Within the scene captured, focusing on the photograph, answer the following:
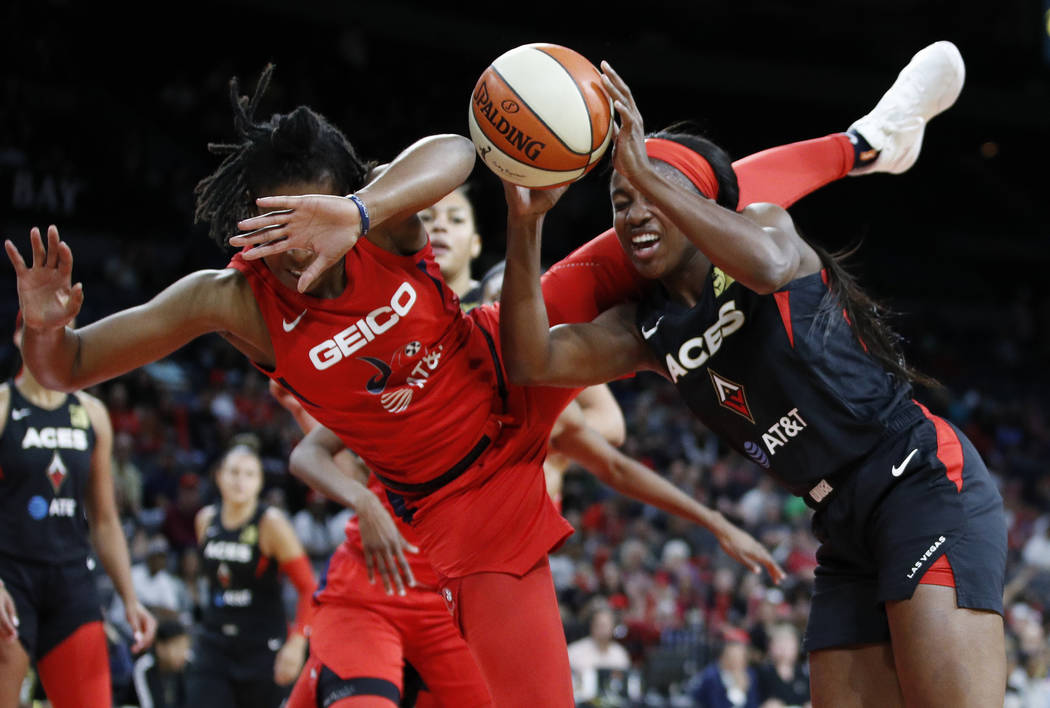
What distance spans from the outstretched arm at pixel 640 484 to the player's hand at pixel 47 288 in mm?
1870

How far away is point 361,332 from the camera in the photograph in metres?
2.96

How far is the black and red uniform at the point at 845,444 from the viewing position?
113 inches

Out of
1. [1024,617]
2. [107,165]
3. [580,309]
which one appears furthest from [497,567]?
[107,165]

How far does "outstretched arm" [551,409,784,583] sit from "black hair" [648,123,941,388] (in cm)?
103

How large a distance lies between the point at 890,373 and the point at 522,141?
1.20 meters

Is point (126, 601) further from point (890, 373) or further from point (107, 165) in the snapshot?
point (107, 165)

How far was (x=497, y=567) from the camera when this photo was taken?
10.3 ft

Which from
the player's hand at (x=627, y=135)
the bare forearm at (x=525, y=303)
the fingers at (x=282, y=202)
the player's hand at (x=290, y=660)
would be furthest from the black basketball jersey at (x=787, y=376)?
the player's hand at (x=290, y=660)

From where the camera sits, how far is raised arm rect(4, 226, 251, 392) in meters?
2.71

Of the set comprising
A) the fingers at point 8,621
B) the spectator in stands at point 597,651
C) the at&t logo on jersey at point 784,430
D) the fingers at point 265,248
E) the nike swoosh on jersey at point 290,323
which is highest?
the fingers at point 265,248

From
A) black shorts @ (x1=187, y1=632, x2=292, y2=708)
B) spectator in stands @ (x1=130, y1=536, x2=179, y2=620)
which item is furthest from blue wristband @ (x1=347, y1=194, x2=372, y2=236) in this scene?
spectator in stands @ (x1=130, y1=536, x2=179, y2=620)

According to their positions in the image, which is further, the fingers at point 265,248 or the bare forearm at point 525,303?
the bare forearm at point 525,303

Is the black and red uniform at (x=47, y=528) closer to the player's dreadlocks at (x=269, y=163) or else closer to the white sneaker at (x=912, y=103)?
the player's dreadlocks at (x=269, y=163)

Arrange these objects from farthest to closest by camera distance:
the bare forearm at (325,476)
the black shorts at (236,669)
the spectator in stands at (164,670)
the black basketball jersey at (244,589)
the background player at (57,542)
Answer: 1. the spectator in stands at (164,670)
2. the black basketball jersey at (244,589)
3. the black shorts at (236,669)
4. the background player at (57,542)
5. the bare forearm at (325,476)
